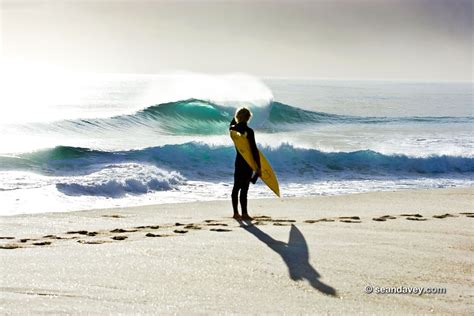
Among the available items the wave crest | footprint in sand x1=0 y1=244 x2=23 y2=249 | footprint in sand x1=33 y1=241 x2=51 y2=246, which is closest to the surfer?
footprint in sand x1=33 y1=241 x2=51 y2=246

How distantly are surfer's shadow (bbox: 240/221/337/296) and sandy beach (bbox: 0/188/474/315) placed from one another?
0.4 inches

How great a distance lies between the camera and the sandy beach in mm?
4570

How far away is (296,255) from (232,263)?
684mm

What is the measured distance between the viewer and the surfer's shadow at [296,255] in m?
5.14

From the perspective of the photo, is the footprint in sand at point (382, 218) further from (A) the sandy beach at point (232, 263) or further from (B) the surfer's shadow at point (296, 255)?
(B) the surfer's shadow at point (296, 255)

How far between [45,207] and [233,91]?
1049 inches

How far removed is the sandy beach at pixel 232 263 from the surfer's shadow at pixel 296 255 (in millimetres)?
10

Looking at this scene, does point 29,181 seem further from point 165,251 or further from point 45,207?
point 165,251

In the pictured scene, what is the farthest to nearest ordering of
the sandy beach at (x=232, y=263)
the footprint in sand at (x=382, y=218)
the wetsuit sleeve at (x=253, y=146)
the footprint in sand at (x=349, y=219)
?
the wetsuit sleeve at (x=253, y=146) < the footprint in sand at (x=382, y=218) < the footprint in sand at (x=349, y=219) < the sandy beach at (x=232, y=263)

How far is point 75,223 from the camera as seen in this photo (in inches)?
324

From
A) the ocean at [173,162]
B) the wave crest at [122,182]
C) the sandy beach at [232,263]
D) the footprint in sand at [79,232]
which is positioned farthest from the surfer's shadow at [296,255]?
the wave crest at [122,182]

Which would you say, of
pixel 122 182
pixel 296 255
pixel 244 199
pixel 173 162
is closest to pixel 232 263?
pixel 296 255

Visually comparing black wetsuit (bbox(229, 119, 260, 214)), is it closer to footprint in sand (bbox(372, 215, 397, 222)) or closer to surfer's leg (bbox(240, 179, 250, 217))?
surfer's leg (bbox(240, 179, 250, 217))

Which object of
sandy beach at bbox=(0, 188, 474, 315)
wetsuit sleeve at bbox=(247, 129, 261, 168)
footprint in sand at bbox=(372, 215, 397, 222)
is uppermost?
wetsuit sleeve at bbox=(247, 129, 261, 168)
